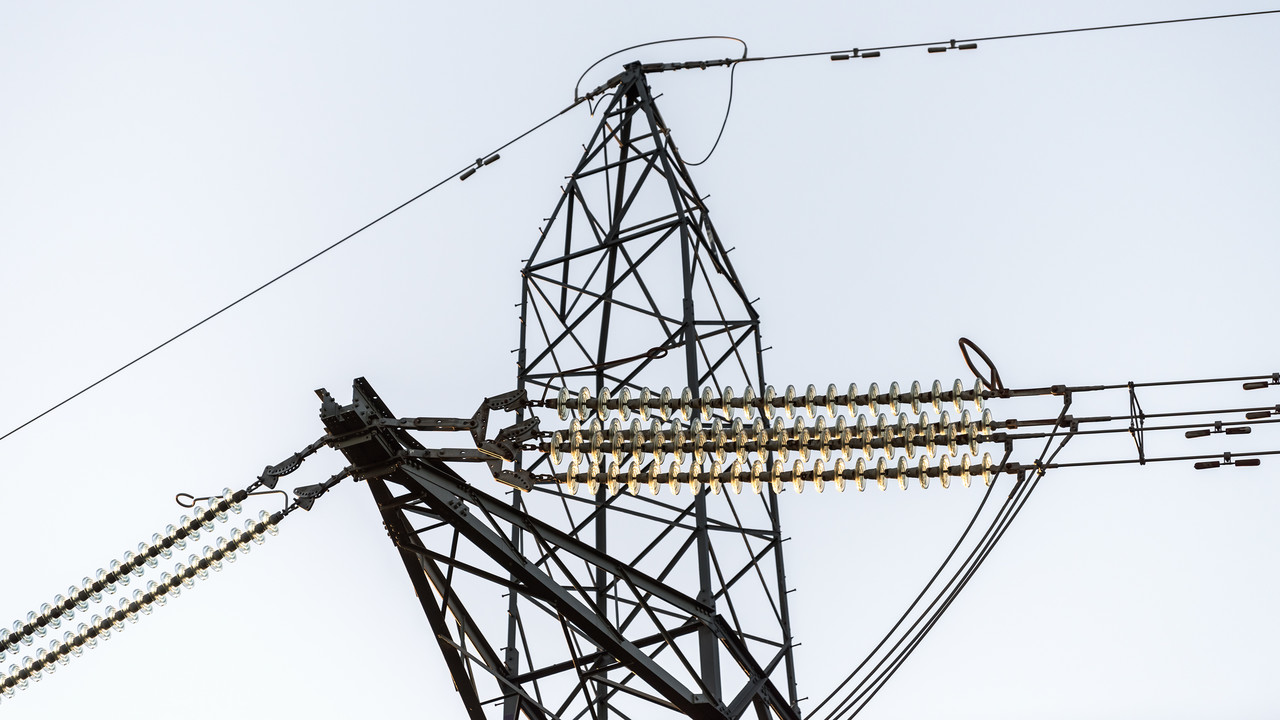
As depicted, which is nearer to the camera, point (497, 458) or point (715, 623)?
point (497, 458)

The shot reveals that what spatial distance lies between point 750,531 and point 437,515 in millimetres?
4476

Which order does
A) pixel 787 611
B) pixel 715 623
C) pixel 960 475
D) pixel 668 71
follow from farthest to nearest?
1. pixel 668 71
2. pixel 787 611
3. pixel 715 623
4. pixel 960 475

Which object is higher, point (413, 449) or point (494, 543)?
point (413, 449)

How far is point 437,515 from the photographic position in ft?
42.4

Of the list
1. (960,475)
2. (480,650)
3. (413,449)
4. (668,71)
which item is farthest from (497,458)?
(668,71)

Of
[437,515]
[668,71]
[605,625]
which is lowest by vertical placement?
[605,625]

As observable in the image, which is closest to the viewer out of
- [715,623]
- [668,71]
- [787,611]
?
[715,623]

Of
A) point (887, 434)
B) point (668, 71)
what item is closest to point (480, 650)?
point (887, 434)

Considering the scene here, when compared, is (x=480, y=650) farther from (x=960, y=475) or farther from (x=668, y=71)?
(x=668, y=71)

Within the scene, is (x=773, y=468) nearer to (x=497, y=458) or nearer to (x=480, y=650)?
(x=497, y=458)

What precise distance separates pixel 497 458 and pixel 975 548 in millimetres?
4593

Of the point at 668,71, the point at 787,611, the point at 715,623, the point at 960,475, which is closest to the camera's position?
the point at 960,475

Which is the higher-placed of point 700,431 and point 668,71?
point 668,71

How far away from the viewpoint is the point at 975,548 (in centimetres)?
1310
